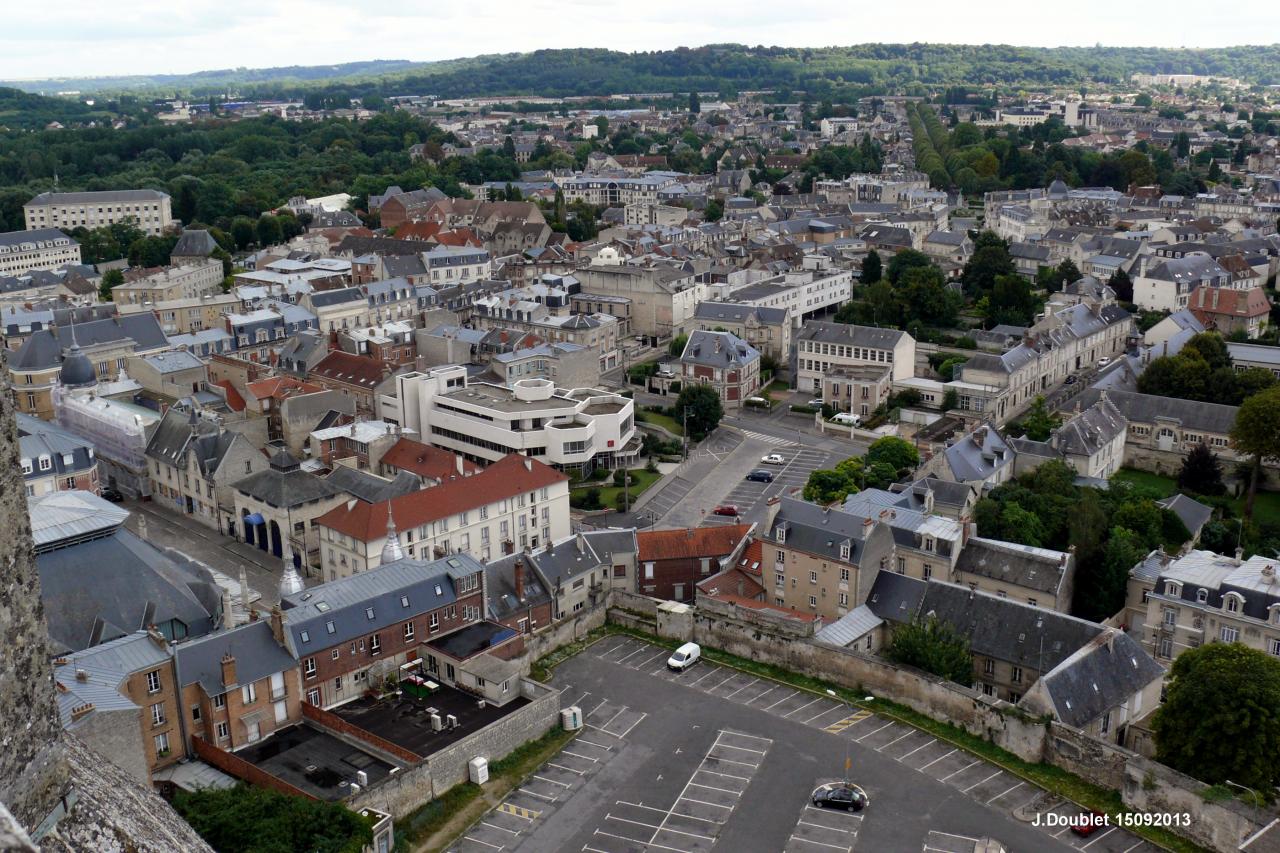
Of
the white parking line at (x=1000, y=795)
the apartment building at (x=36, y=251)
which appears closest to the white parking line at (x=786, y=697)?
the white parking line at (x=1000, y=795)

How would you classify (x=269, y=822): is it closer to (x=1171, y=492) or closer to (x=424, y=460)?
(x=424, y=460)

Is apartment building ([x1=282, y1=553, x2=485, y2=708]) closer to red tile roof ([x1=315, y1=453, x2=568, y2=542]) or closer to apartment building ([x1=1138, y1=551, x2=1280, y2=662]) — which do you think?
red tile roof ([x1=315, y1=453, x2=568, y2=542])

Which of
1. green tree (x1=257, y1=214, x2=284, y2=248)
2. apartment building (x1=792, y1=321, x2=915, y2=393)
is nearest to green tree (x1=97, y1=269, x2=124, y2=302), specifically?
green tree (x1=257, y1=214, x2=284, y2=248)

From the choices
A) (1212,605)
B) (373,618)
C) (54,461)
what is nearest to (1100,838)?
(1212,605)

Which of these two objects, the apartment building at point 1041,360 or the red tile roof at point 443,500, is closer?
the red tile roof at point 443,500

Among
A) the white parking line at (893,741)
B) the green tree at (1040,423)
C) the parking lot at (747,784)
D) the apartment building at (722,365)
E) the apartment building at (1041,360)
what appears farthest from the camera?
the apartment building at (722,365)

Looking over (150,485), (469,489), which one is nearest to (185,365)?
(150,485)

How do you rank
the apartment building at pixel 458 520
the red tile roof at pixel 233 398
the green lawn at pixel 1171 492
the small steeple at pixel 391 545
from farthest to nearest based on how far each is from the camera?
the red tile roof at pixel 233 398 → the green lawn at pixel 1171 492 → the apartment building at pixel 458 520 → the small steeple at pixel 391 545

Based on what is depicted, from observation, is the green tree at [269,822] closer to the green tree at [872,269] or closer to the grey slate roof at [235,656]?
the grey slate roof at [235,656]

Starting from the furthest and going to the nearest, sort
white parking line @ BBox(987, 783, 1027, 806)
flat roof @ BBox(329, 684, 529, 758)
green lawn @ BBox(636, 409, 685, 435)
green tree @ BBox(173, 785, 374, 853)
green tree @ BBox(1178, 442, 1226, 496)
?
green lawn @ BBox(636, 409, 685, 435) < green tree @ BBox(1178, 442, 1226, 496) < flat roof @ BBox(329, 684, 529, 758) < white parking line @ BBox(987, 783, 1027, 806) < green tree @ BBox(173, 785, 374, 853)
